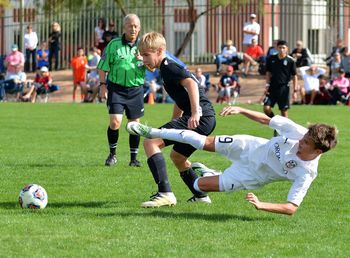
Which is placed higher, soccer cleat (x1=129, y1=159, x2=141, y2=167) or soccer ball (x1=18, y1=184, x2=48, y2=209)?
soccer ball (x1=18, y1=184, x2=48, y2=209)

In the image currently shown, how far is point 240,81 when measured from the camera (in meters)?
34.2

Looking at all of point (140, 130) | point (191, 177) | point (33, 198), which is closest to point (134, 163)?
point (191, 177)

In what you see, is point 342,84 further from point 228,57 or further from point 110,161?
point 110,161

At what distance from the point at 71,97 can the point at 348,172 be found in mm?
22504

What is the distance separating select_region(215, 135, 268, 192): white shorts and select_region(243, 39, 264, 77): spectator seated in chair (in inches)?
1018

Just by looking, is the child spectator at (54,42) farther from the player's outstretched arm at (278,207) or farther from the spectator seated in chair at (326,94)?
the player's outstretched arm at (278,207)

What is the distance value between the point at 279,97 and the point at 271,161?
12.6m

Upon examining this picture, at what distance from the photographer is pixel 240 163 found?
885 centimetres

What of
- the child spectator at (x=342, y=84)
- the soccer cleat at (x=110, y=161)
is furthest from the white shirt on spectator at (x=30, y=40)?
the soccer cleat at (x=110, y=161)

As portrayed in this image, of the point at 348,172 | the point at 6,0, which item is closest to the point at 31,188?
the point at 348,172

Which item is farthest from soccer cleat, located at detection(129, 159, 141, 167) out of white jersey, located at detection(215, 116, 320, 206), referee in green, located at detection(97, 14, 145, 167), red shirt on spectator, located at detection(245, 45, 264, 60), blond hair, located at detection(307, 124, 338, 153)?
red shirt on spectator, located at detection(245, 45, 264, 60)

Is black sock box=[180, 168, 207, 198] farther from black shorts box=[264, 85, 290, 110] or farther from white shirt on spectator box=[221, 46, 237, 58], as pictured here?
white shirt on spectator box=[221, 46, 237, 58]

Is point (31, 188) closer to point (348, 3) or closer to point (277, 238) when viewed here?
point (277, 238)

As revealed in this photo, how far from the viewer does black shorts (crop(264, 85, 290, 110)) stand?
21031 mm
